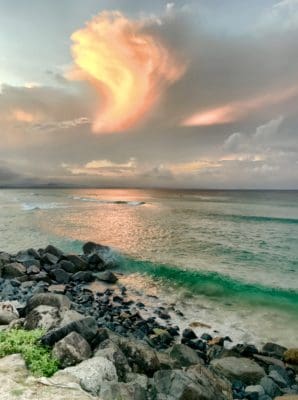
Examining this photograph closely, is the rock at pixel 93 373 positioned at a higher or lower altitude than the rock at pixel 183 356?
higher

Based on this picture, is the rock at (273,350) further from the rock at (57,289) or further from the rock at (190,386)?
the rock at (57,289)

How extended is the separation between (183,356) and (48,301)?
14.1 feet

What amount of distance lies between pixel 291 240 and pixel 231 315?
2181 cm

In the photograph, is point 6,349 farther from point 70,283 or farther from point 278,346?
point 70,283

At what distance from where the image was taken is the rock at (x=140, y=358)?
7.18m

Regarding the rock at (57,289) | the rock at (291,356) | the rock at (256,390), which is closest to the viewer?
the rock at (256,390)

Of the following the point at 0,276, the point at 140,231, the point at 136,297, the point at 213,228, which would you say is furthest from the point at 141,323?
the point at 213,228

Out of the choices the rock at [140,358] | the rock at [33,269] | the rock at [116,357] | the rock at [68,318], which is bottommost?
the rock at [33,269]

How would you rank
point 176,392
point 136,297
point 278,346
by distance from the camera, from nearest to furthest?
1. point 176,392
2. point 278,346
3. point 136,297

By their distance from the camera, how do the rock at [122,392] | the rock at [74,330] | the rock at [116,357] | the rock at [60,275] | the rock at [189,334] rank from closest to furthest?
the rock at [122,392], the rock at [116,357], the rock at [74,330], the rock at [189,334], the rock at [60,275]

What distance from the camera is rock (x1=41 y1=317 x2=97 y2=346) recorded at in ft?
22.6

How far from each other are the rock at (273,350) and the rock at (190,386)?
4.04 meters

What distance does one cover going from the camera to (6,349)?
655 centimetres

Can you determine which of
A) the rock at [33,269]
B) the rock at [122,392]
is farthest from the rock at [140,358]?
the rock at [33,269]
